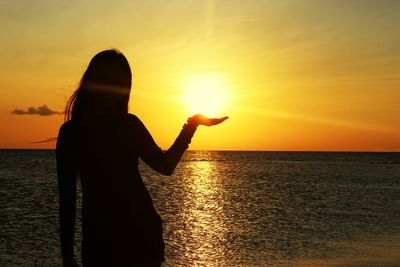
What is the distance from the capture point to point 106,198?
10.2 ft

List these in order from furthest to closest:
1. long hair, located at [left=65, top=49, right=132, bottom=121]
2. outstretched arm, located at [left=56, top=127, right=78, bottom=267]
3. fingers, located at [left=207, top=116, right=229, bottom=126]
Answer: fingers, located at [left=207, top=116, right=229, bottom=126] < long hair, located at [left=65, top=49, right=132, bottom=121] < outstretched arm, located at [left=56, top=127, right=78, bottom=267]

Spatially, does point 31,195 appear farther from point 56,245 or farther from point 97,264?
point 97,264

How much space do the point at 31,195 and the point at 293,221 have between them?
110ft

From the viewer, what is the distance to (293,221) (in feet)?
119

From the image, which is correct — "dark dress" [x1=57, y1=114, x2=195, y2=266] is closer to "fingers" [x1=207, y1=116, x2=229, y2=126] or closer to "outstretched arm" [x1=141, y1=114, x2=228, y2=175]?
"outstretched arm" [x1=141, y1=114, x2=228, y2=175]

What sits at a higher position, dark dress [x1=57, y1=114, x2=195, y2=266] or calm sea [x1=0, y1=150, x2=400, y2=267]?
dark dress [x1=57, y1=114, x2=195, y2=266]

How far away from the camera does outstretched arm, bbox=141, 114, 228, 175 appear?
3289mm

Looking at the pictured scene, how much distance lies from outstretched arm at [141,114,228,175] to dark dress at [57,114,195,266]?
15cm

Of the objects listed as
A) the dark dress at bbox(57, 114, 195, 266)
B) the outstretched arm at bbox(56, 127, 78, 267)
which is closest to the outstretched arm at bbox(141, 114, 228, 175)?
the dark dress at bbox(57, 114, 195, 266)

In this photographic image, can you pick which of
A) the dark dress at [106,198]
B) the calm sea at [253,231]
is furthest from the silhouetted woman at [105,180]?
the calm sea at [253,231]

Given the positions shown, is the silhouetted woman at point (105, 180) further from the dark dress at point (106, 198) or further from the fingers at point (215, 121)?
the fingers at point (215, 121)

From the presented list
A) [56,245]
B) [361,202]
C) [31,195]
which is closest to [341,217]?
[361,202]

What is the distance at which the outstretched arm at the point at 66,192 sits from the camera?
3.04 meters

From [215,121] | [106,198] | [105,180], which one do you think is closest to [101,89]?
[105,180]
